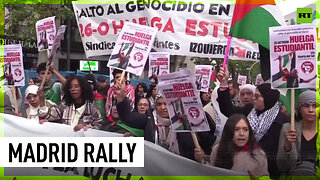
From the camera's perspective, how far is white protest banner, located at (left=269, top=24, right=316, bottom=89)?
11.2ft

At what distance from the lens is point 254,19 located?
11.6 ft

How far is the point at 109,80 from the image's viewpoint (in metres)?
3.56

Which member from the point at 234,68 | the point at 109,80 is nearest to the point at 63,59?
the point at 109,80

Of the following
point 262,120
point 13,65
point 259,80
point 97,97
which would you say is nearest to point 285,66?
point 259,80

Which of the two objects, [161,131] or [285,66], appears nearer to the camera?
[285,66]

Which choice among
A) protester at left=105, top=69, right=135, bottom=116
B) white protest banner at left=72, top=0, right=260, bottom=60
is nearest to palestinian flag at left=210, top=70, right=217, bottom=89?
white protest banner at left=72, top=0, right=260, bottom=60

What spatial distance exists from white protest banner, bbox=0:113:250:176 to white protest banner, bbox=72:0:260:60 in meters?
0.59

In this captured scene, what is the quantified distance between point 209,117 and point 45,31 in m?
1.32

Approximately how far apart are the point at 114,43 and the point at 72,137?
738mm

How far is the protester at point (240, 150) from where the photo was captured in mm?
3527

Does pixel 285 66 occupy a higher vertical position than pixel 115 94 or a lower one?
higher

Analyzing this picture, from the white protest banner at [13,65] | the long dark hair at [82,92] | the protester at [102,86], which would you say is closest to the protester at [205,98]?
the protester at [102,86]

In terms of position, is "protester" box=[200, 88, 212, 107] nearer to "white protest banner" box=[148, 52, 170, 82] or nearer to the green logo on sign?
"white protest banner" box=[148, 52, 170, 82]
